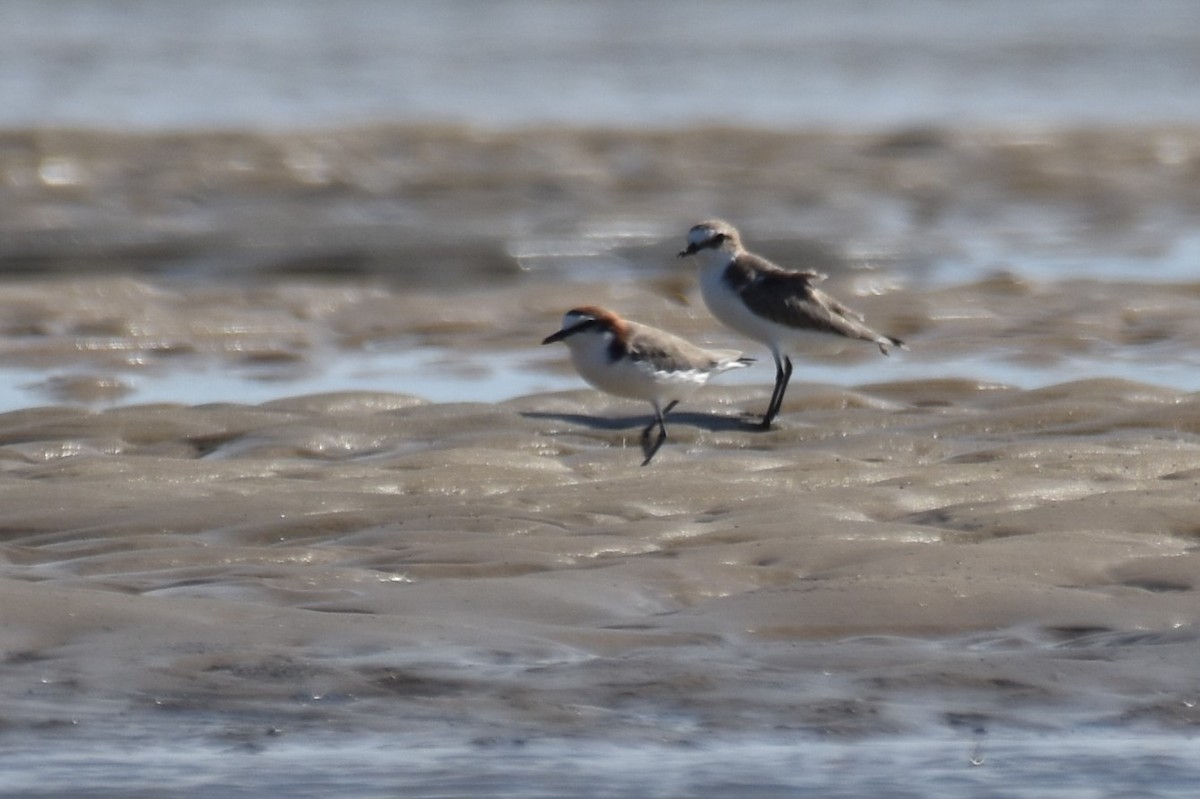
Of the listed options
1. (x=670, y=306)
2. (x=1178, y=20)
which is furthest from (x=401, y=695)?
(x=1178, y=20)

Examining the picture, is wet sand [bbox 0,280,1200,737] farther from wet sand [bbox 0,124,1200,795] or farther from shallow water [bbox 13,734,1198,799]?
shallow water [bbox 13,734,1198,799]

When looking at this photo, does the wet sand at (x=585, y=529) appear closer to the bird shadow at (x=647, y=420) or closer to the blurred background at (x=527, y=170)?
the bird shadow at (x=647, y=420)

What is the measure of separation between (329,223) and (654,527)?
11.7 m

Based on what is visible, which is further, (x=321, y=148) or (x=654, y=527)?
(x=321, y=148)

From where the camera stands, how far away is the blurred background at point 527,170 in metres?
14.8

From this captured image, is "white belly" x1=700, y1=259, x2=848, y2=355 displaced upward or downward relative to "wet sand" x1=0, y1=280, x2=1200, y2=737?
upward

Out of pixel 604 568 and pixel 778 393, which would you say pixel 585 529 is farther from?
pixel 778 393

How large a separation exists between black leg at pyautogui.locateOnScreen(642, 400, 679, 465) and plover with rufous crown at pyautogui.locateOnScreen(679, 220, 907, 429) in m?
0.65

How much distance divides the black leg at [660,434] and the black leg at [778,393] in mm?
432

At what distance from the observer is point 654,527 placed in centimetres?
720

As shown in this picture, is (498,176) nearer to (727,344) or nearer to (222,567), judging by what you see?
(727,344)

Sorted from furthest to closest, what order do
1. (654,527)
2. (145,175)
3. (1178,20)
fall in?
(1178,20)
(145,175)
(654,527)

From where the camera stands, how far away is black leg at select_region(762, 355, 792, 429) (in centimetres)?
946

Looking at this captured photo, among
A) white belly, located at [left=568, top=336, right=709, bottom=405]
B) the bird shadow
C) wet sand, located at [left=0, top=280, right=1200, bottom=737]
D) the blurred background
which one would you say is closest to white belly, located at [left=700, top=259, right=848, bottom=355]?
the bird shadow
